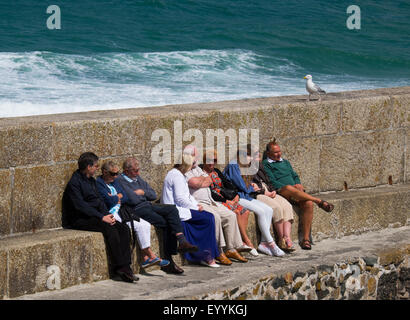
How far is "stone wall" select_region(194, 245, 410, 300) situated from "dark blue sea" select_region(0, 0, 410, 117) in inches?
378

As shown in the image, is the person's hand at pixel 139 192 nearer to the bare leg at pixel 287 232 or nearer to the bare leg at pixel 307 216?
the bare leg at pixel 287 232

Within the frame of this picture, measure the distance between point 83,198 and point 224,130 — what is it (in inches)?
74.0

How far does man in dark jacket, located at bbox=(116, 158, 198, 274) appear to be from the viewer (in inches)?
297

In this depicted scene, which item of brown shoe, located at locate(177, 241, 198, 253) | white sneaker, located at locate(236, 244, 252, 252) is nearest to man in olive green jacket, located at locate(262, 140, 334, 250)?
white sneaker, located at locate(236, 244, 252, 252)

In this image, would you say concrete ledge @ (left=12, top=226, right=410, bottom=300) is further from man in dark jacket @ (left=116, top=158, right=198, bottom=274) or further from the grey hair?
the grey hair

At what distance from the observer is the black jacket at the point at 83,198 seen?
288 inches

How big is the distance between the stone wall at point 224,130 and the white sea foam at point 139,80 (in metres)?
8.20

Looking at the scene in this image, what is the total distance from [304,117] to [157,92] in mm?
10600

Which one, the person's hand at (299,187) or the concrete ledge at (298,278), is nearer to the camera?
the concrete ledge at (298,278)

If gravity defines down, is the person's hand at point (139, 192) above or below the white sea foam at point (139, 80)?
above

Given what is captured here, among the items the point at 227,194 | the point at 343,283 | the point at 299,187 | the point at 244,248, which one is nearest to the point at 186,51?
the point at 299,187

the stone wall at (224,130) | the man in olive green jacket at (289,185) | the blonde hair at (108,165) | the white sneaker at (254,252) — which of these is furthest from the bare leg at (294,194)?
the blonde hair at (108,165)

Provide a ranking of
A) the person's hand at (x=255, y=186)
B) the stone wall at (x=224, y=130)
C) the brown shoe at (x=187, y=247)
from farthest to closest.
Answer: the person's hand at (x=255, y=186)
the brown shoe at (x=187, y=247)
the stone wall at (x=224, y=130)
